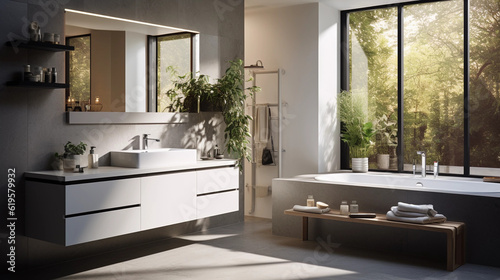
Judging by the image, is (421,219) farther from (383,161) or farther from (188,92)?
(188,92)

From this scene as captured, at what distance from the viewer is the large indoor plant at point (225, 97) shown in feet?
17.5

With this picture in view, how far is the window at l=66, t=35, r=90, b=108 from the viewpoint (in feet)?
14.1

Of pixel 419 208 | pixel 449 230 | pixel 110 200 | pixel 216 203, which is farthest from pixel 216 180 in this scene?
pixel 449 230

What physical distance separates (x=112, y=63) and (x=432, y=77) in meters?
3.48

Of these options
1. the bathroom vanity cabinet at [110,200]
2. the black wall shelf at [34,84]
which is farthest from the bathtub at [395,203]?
the black wall shelf at [34,84]

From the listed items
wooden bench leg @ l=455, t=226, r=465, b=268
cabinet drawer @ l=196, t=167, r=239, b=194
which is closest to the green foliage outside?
cabinet drawer @ l=196, t=167, r=239, b=194

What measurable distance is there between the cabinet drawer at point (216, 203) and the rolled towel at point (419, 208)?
5.55 ft

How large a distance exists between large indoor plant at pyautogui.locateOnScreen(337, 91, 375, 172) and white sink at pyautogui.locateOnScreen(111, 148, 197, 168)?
2225 millimetres

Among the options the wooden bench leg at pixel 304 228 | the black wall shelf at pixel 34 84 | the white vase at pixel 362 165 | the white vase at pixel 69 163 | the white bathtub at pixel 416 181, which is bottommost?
the wooden bench leg at pixel 304 228

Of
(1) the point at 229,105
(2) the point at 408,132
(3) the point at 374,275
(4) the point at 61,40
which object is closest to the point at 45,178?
(4) the point at 61,40

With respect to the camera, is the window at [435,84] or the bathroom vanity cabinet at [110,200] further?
the window at [435,84]

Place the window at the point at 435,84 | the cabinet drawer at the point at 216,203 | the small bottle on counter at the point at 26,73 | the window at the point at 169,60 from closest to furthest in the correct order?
1. the small bottle on counter at the point at 26,73
2. the cabinet drawer at the point at 216,203
3. the window at the point at 169,60
4. the window at the point at 435,84

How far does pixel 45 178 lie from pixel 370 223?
2.63 metres

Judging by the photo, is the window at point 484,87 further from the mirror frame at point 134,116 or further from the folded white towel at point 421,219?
the mirror frame at point 134,116
